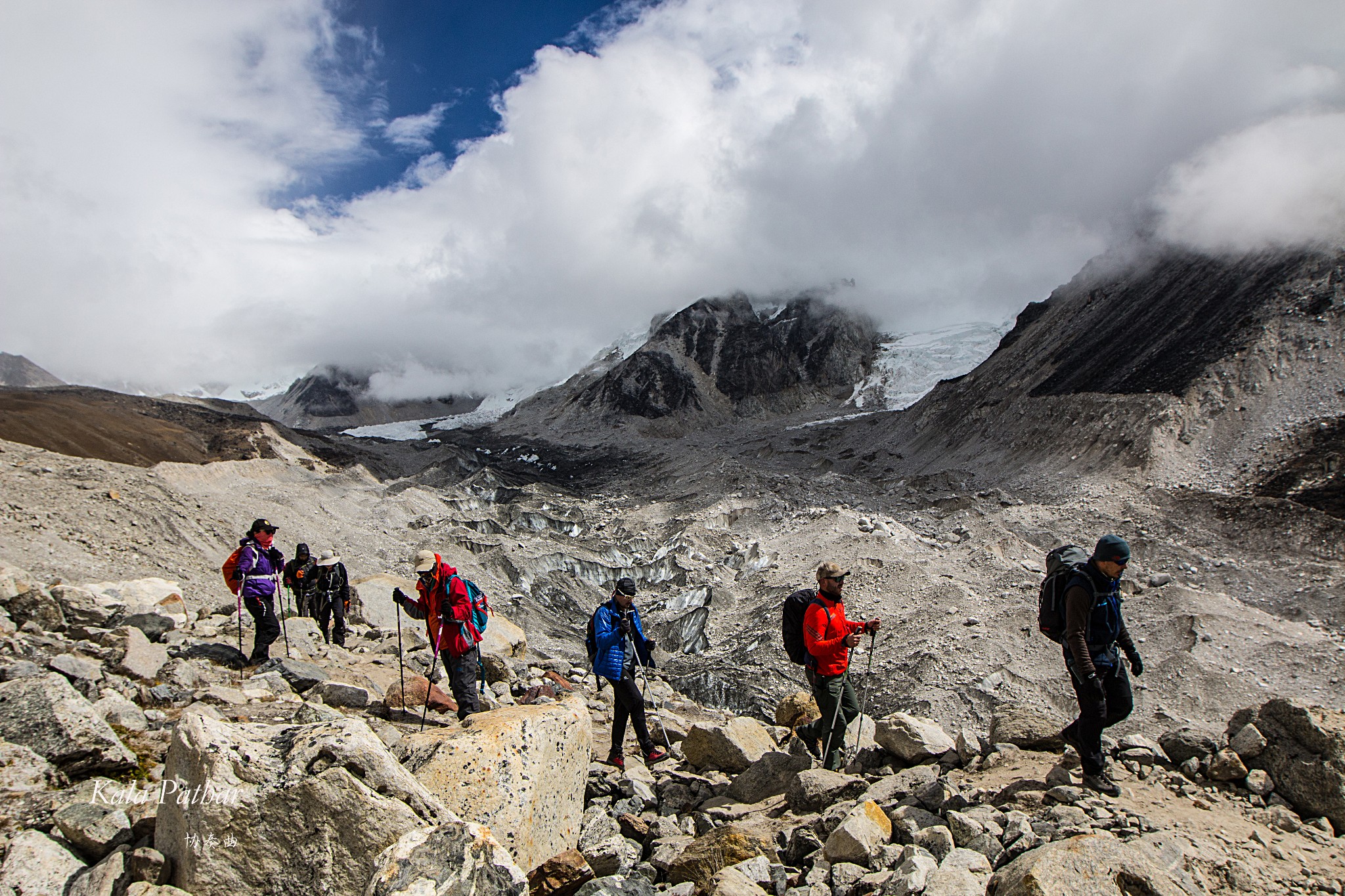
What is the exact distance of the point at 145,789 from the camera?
412 centimetres

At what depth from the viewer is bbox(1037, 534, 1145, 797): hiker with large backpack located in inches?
191

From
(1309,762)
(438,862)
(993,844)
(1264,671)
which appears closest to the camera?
(438,862)

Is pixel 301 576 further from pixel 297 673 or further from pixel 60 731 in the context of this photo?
pixel 60 731

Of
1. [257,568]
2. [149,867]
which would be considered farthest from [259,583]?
[149,867]

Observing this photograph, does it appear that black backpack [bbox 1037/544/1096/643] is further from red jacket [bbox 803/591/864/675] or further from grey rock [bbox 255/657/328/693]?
grey rock [bbox 255/657/328/693]

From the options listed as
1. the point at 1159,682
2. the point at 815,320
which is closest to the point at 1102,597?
the point at 1159,682

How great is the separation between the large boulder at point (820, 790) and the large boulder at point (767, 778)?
377mm

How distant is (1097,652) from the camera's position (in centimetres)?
505

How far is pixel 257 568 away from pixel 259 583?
199 mm

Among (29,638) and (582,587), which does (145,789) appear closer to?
(29,638)

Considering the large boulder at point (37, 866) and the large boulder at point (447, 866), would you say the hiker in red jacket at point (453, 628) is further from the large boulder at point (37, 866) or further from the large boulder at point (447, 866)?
the large boulder at point (447, 866)

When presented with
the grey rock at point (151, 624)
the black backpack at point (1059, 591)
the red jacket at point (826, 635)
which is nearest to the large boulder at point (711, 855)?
the red jacket at point (826, 635)

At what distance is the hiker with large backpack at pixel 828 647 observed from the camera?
19.4ft

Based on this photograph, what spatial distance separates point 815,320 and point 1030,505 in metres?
94.9
